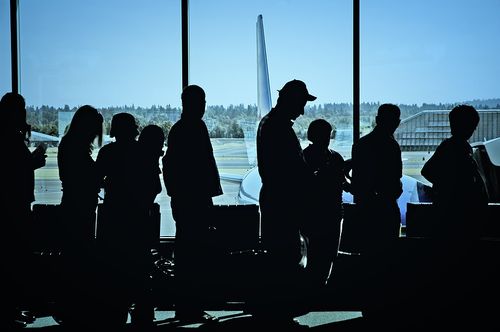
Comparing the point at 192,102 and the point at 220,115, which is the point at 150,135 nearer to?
the point at 192,102

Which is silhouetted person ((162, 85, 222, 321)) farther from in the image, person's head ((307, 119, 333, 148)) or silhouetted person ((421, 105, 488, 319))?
silhouetted person ((421, 105, 488, 319))

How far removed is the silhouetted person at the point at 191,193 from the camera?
3.60m

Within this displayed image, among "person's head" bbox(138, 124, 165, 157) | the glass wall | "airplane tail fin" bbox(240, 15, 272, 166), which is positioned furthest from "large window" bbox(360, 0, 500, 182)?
"person's head" bbox(138, 124, 165, 157)

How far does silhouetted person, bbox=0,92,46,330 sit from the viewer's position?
3.35 m

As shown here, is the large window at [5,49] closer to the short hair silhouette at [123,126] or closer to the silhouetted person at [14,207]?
the silhouetted person at [14,207]

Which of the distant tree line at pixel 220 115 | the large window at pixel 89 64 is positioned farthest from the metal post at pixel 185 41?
the distant tree line at pixel 220 115

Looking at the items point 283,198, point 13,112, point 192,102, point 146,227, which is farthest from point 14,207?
point 283,198

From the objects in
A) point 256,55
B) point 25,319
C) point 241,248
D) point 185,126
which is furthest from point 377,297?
point 256,55

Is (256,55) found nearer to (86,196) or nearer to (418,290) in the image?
(86,196)

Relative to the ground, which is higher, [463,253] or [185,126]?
[185,126]

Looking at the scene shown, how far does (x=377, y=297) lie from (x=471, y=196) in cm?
84

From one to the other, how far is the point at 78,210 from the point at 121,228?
0.89ft

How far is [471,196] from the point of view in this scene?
3.53 meters

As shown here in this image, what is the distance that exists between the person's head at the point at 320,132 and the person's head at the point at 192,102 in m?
0.70
